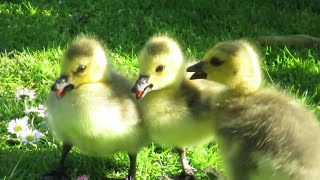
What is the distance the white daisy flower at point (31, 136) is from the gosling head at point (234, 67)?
932mm

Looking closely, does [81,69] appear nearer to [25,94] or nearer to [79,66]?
[79,66]

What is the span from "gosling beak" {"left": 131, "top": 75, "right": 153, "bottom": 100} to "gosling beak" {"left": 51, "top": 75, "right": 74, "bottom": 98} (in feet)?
0.82

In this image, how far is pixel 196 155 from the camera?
275cm

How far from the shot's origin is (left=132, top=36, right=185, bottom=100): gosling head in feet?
7.61

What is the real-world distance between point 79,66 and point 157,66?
0.30 meters

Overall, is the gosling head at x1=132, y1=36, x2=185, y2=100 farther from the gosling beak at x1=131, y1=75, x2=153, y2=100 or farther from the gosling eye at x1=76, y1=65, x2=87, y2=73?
the gosling eye at x1=76, y1=65, x2=87, y2=73

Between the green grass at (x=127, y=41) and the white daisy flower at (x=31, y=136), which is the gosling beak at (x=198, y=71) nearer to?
the green grass at (x=127, y=41)

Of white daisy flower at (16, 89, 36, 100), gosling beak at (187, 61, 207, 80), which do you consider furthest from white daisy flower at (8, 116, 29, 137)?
gosling beak at (187, 61, 207, 80)

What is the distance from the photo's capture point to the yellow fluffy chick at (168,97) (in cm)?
233

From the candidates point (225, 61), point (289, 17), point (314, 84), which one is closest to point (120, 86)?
point (225, 61)

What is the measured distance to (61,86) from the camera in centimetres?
227

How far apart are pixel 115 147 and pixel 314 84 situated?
1490 mm

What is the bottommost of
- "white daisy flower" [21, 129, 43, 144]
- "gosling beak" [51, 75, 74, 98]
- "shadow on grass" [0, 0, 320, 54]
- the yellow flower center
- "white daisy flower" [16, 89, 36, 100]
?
"gosling beak" [51, 75, 74, 98]

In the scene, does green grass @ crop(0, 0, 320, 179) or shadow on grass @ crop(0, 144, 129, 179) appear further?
green grass @ crop(0, 0, 320, 179)
